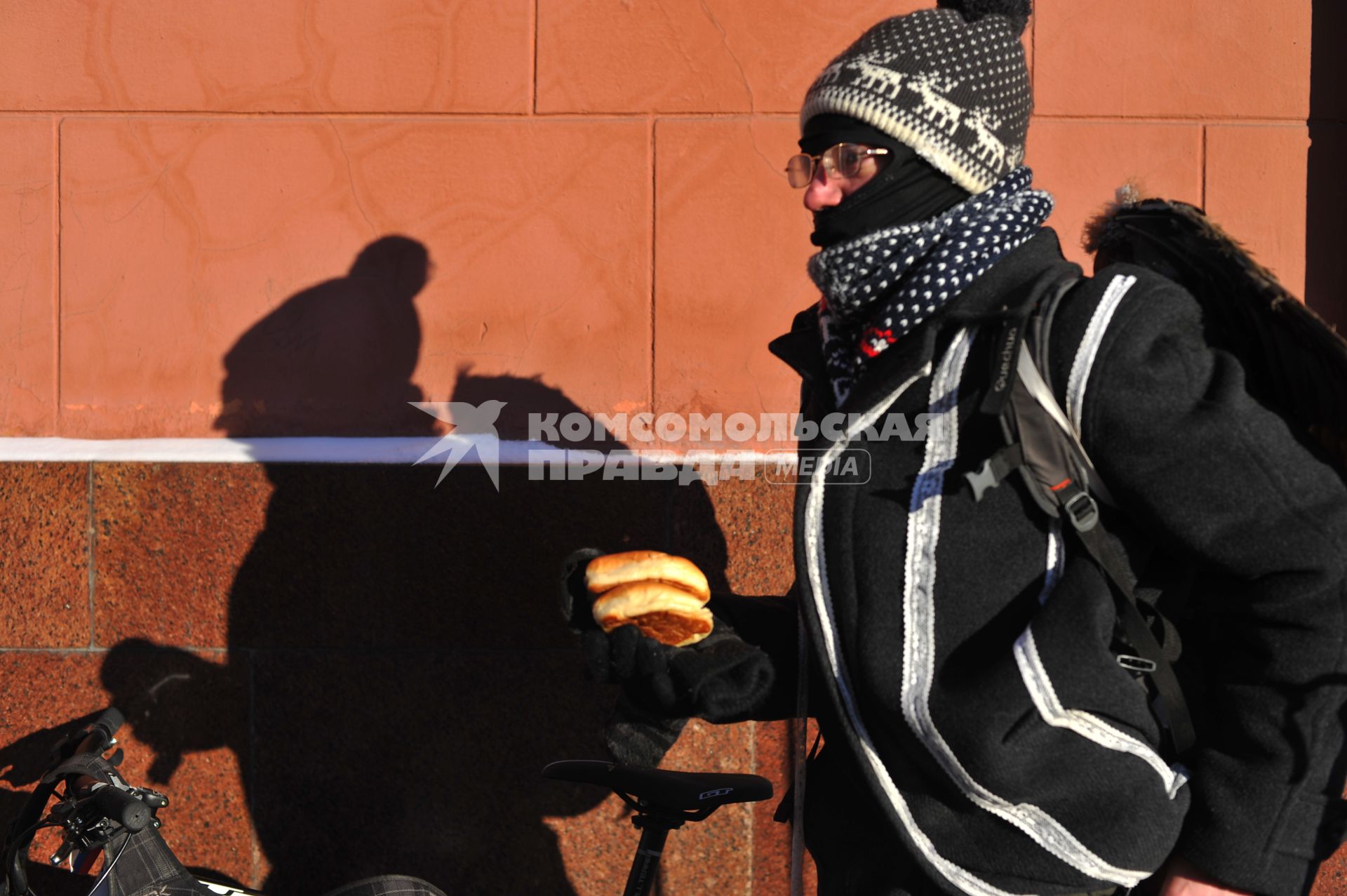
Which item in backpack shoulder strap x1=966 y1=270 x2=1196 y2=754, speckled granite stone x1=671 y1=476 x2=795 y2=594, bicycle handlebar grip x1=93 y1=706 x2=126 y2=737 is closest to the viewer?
backpack shoulder strap x1=966 y1=270 x2=1196 y2=754

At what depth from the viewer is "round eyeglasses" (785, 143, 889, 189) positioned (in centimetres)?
183

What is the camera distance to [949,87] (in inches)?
70.1

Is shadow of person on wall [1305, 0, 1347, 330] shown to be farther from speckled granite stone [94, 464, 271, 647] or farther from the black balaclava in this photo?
speckled granite stone [94, 464, 271, 647]

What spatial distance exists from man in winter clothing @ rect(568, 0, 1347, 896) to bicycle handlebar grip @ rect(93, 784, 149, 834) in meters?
1.52

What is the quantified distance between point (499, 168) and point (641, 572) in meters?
2.05

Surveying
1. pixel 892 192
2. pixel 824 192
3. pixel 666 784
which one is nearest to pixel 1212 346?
pixel 892 192

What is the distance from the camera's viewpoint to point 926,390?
1701mm

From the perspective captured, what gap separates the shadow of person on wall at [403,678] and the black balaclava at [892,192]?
1.64 m

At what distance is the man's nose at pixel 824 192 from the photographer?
1.87 meters

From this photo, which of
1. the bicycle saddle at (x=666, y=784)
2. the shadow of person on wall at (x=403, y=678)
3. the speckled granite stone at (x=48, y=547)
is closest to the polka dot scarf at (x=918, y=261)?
the bicycle saddle at (x=666, y=784)

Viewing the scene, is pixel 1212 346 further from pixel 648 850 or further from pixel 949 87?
pixel 648 850

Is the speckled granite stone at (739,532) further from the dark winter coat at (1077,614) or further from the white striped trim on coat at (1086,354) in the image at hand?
the white striped trim on coat at (1086,354)

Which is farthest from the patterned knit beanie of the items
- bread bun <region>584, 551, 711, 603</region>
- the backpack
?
bread bun <region>584, 551, 711, 603</region>

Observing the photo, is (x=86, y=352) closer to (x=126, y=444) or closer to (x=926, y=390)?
(x=126, y=444)
